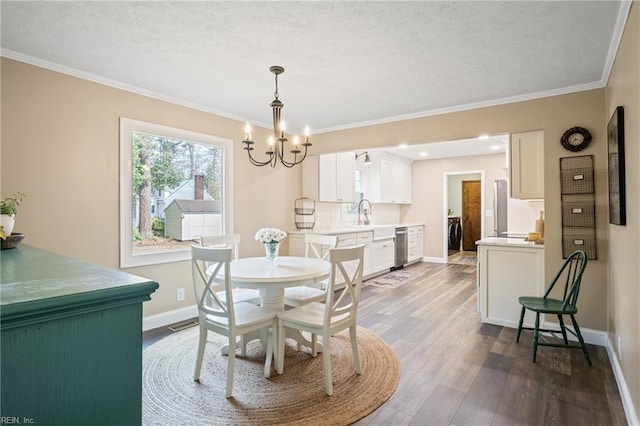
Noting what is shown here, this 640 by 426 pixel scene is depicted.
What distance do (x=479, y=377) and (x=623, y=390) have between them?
0.84 meters

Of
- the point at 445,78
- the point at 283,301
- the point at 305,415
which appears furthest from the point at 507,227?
the point at 305,415

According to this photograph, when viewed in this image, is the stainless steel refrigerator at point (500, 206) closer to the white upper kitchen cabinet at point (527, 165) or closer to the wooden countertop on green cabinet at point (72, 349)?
the white upper kitchen cabinet at point (527, 165)

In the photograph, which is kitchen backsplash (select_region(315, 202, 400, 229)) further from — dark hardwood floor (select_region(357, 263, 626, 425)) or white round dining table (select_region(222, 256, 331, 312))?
white round dining table (select_region(222, 256, 331, 312))

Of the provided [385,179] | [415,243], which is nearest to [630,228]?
[385,179]

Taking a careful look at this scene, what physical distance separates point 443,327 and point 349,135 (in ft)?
8.90

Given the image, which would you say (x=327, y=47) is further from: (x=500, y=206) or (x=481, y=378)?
(x=500, y=206)

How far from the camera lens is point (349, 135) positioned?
185 inches

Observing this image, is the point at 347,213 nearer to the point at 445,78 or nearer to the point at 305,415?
the point at 445,78

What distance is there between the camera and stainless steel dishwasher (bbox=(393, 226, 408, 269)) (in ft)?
21.9

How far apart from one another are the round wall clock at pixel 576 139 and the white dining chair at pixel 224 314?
3.10 meters

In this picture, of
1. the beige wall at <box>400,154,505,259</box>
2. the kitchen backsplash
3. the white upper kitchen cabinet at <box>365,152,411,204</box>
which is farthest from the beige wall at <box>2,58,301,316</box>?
the beige wall at <box>400,154,505,259</box>

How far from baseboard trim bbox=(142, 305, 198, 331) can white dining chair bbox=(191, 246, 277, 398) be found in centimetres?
119

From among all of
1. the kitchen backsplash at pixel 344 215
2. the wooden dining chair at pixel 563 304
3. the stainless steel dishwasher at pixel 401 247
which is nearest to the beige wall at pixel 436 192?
the kitchen backsplash at pixel 344 215

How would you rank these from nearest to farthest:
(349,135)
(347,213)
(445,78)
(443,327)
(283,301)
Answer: (283,301) < (445,78) < (443,327) < (349,135) < (347,213)
